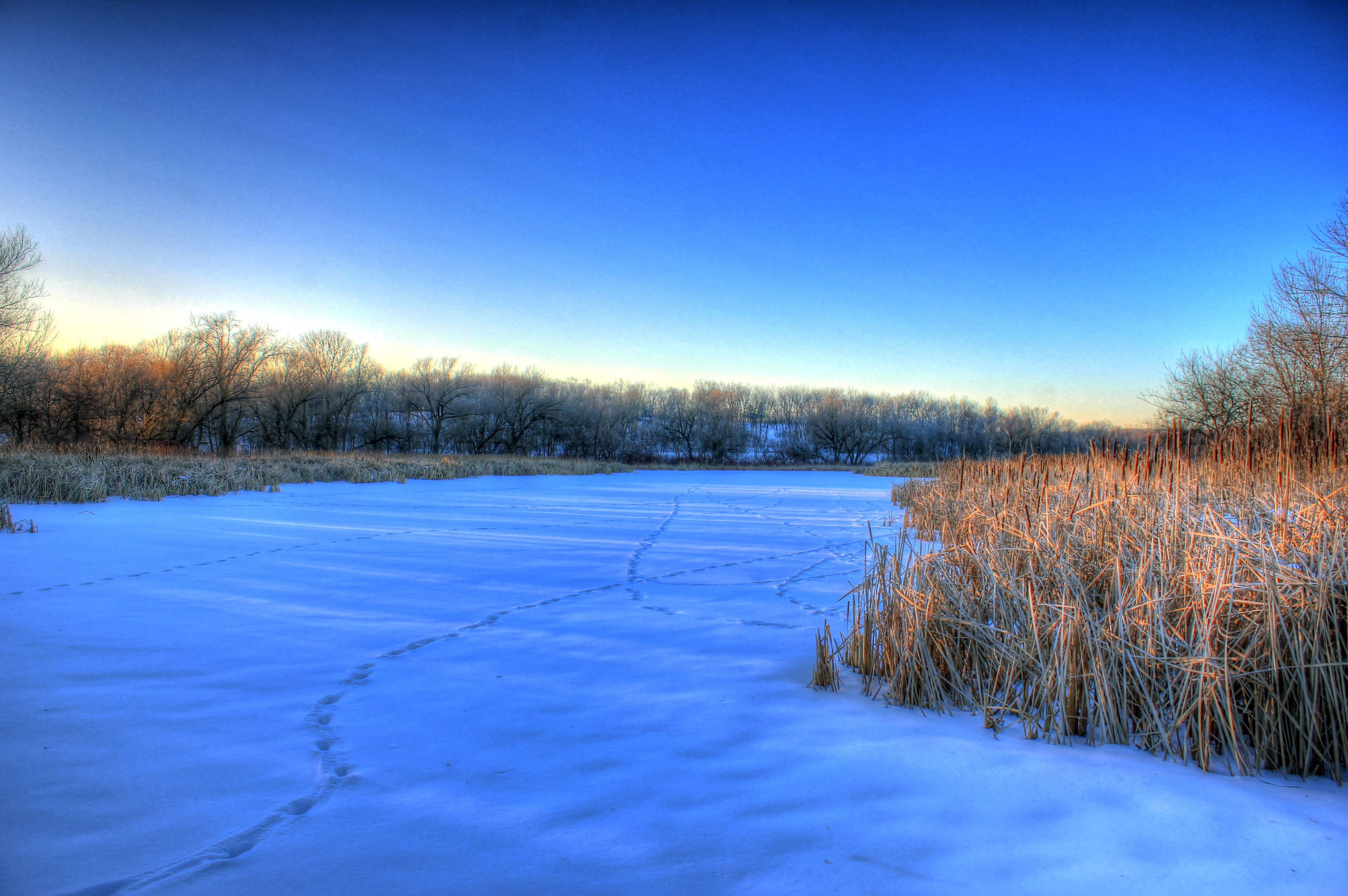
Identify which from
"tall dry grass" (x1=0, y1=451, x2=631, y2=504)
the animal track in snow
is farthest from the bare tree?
the animal track in snow

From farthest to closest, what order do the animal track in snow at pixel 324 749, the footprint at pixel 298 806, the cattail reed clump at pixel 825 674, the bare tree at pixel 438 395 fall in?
the bare tree at pixel 438 395, the cattail reed clump at pixel 825 674, the footprint at pixel 298 806, the animal track in snow at pixel 324 749

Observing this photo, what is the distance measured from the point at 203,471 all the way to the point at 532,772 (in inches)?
504

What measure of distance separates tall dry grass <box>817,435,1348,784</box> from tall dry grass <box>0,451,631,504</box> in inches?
394

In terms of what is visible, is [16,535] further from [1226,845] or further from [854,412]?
[854,412]

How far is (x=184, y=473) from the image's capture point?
36.5 feet

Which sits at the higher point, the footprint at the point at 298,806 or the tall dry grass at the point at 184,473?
the tall dry grass at the point at 184,473

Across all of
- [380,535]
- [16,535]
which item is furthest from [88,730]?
[16,535]

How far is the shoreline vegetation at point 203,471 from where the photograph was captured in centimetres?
830

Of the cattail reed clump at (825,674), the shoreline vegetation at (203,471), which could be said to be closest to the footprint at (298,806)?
the cattail reed clump at (825,674)

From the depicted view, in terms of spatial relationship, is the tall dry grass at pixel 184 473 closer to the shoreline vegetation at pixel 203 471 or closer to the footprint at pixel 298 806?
the shoreline vegetation at pixel 203 471

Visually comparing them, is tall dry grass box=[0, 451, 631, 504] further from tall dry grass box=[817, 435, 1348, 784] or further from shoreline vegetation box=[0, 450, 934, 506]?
tall dry grass box=[817, 435, 1348, 784]

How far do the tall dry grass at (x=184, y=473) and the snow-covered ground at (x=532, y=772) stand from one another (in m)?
5.93

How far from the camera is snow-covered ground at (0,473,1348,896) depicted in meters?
1.47

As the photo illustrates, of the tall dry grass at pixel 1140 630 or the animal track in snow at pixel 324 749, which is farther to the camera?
the tall dry grass at pixel 1140 630
